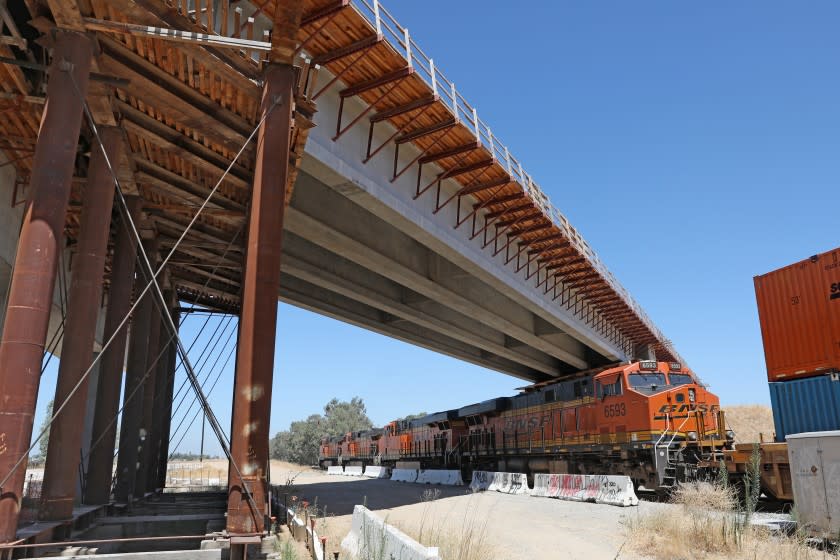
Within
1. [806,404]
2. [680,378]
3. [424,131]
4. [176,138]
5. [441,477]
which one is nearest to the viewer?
[176,138]

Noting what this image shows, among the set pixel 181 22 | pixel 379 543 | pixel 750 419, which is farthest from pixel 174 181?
pixel 750 419

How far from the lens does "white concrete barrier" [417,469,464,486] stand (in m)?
28.4

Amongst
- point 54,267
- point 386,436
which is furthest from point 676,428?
point 386,436

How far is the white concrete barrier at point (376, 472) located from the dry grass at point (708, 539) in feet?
98.5

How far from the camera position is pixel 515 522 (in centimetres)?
1342

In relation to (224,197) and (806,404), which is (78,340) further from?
(806,404)

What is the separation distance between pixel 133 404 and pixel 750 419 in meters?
64.0

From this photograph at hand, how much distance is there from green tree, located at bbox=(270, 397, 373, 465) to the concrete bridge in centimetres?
7729

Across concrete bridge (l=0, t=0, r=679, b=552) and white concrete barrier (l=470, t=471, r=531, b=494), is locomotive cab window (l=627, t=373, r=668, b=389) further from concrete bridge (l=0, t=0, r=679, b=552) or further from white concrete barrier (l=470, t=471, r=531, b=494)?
white concrete barrier (l=470, t=471, r=531, b=494)

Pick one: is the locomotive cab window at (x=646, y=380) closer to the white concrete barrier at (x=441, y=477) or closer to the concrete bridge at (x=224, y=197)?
the concrete bridge at (x=224, y=197)

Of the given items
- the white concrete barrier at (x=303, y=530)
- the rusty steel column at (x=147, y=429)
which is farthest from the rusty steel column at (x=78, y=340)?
the rusty steel column at (x=147, y=429)

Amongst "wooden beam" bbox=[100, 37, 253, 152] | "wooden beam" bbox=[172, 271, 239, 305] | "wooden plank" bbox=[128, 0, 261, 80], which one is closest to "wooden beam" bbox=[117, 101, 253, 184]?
"wooden beam" bbox=[100, 37, 253, 152]

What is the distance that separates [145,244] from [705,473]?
1637 centimetres

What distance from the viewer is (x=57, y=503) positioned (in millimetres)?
8898
